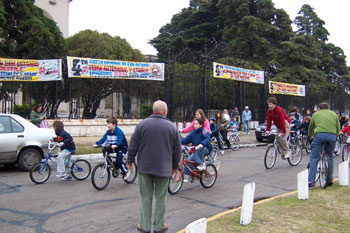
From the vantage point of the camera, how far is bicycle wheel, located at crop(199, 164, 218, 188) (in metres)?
7.32

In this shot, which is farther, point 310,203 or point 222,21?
point 222,21

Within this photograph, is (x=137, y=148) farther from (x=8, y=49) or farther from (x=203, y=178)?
(x=8, y=49)

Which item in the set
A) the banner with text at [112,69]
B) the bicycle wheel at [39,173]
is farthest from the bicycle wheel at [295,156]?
the banner with text at [112,69]

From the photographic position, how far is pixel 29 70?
14867 millimetres

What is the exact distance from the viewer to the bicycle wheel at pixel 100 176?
6969 millimetres

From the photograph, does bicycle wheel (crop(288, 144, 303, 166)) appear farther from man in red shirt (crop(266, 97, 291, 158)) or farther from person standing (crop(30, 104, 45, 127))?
Result: person standing (crop(30, 104, 45, 127))

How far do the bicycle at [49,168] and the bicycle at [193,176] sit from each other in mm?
2305

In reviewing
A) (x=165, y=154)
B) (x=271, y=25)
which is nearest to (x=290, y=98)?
(x=271, y=25)

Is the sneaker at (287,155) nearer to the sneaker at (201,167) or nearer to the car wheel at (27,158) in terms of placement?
the sneaker at (201,167)

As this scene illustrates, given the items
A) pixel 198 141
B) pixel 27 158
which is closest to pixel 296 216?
pixel 198 141

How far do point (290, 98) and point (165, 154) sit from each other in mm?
24797

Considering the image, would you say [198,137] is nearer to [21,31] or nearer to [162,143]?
[162,143]

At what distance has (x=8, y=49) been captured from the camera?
70.7 feet

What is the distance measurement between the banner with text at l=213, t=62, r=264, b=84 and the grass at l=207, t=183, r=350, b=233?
46.7 ft
